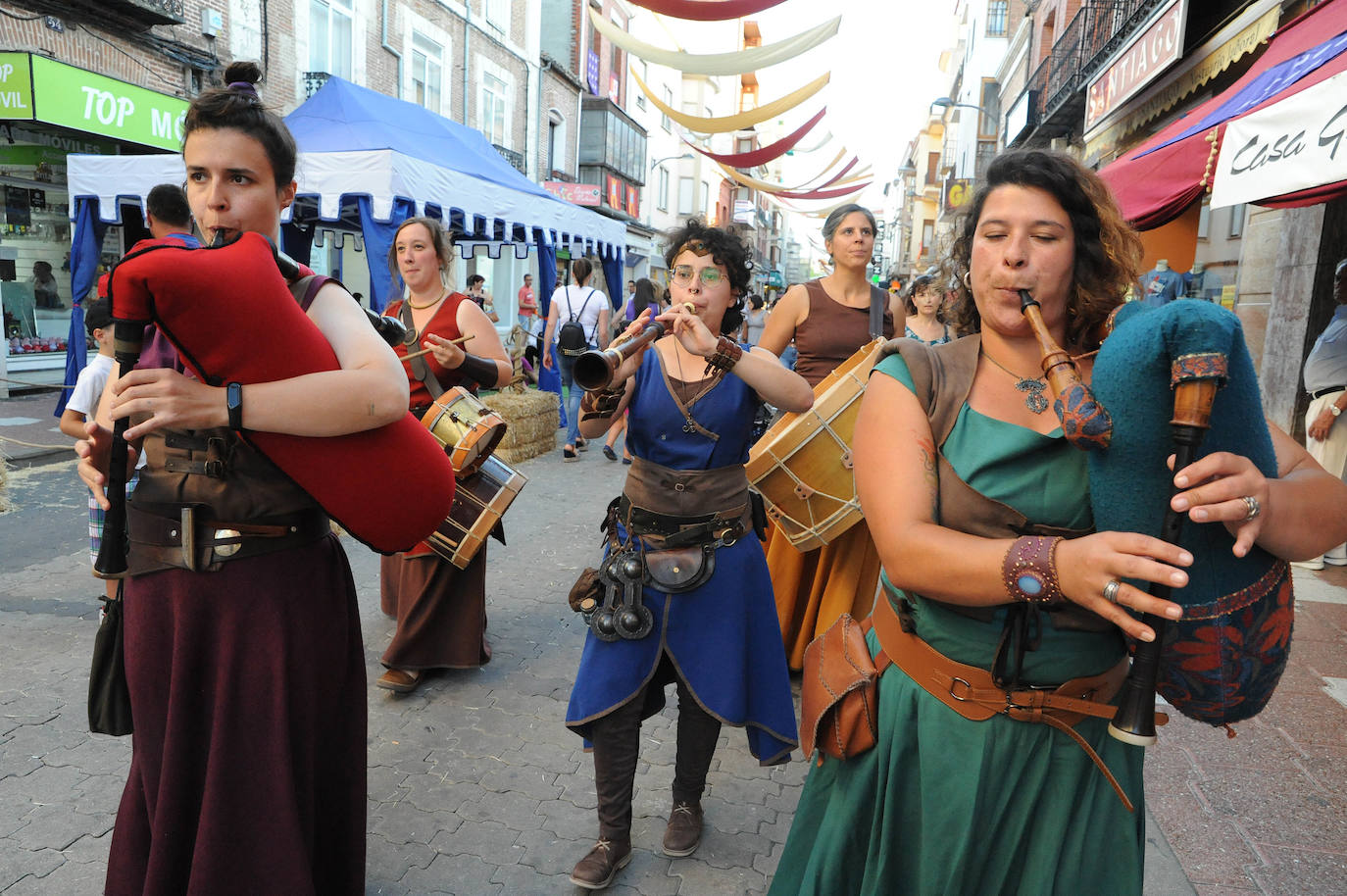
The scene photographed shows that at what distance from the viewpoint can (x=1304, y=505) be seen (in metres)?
1.35

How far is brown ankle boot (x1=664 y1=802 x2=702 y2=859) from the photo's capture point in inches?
110

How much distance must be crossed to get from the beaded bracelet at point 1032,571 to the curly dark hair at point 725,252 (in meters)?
1.78

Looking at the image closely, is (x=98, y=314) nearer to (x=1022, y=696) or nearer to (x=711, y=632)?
(x=711, y=632)

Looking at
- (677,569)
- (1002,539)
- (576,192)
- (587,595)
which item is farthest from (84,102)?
(576,192)

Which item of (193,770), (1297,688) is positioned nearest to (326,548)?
(193,770)

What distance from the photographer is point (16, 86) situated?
996 centimetres

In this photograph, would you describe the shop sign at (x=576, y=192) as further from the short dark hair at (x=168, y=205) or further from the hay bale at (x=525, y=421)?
the short dark hair at (x=168, y=205)

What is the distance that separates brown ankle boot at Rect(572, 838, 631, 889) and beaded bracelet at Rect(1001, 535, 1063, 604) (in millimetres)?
1761

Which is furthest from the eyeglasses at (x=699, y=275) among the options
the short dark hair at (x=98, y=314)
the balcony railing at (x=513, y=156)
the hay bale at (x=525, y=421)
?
the balcony railing at (x=513, y=156)

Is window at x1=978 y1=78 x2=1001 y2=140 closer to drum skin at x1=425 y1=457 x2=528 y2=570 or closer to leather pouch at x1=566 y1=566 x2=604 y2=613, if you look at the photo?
drum skin at x1=425 y1=457 x2=528 y2=570

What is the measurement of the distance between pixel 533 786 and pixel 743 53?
9311mm

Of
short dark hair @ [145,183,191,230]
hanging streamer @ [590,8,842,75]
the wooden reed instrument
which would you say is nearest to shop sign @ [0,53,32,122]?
hanging streamer @ [590,8,842,75]

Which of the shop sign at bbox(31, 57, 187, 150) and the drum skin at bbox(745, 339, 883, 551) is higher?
the shop sign at bbox(31, 57, 187, 150)

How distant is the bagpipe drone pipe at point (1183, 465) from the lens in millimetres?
1208
